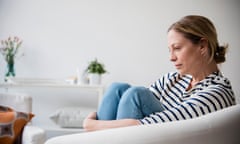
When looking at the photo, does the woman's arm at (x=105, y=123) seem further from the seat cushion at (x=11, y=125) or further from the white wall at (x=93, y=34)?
the white wall at (x=93, y=34)

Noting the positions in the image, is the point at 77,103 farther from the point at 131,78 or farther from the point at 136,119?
the point at 136,119

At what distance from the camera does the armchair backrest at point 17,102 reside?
1.79m

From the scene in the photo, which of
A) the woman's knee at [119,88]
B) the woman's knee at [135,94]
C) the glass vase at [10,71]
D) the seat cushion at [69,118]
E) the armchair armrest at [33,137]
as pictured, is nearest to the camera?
the woman's knee at [135,94]

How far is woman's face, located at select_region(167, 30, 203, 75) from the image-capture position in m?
1.11

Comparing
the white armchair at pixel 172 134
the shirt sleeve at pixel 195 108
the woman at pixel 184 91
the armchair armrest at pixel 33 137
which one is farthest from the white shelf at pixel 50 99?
the white armchair at pixel 172 134

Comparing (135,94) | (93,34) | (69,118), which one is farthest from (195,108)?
(93,34)

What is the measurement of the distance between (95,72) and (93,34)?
39cm

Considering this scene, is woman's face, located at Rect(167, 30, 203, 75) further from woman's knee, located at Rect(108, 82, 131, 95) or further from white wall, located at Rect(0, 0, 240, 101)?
white wall, located at Rect(0, 0, 240, 101)

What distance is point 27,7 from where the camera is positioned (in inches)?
100

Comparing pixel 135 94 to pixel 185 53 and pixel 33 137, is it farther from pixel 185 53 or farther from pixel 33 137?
pixel 33 137

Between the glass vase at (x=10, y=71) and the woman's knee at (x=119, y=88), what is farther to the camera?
the glass vase at (x=10, y=71)

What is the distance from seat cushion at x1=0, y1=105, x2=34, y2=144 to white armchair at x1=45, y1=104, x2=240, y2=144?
108cm

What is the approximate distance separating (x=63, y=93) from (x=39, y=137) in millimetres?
1098

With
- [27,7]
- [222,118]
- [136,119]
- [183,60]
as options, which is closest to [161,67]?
[27,7]
